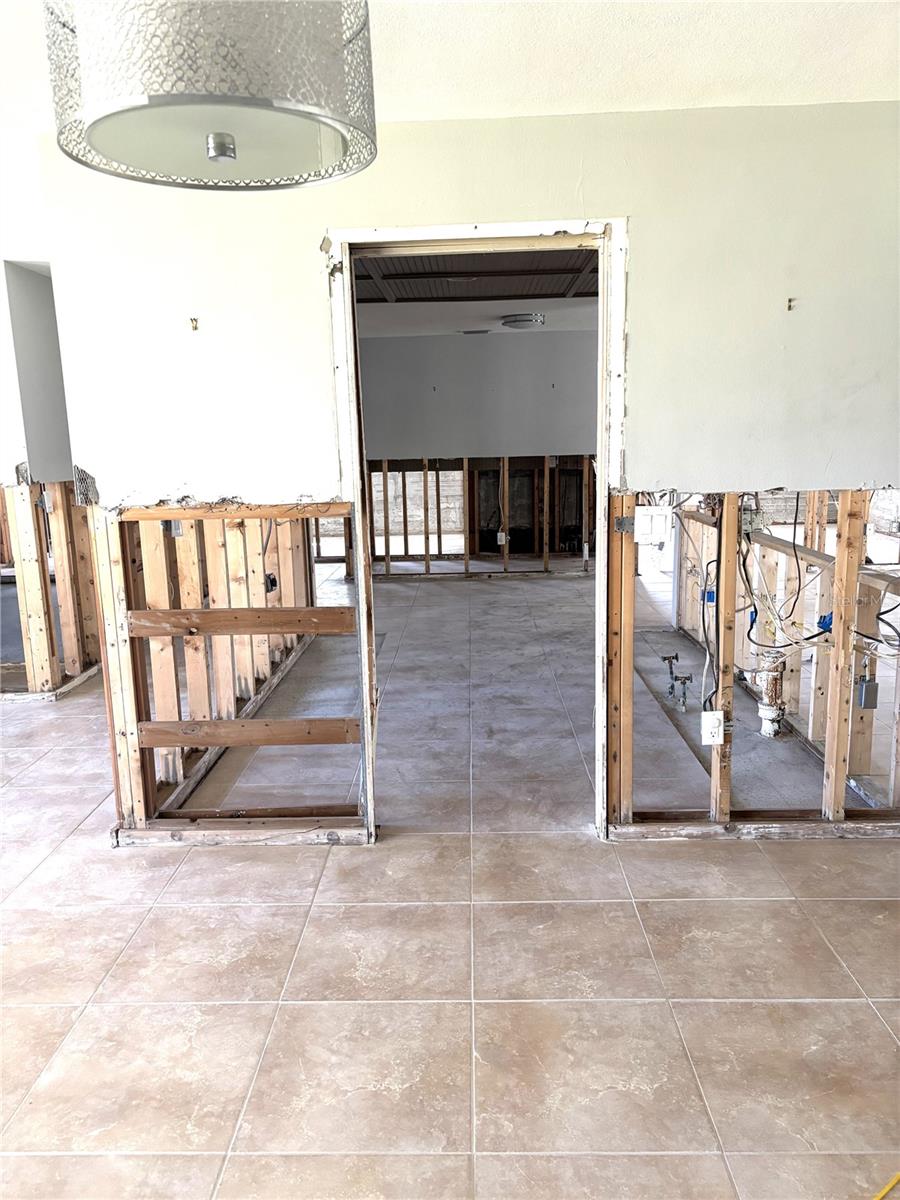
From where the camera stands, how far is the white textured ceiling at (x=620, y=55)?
240 cm

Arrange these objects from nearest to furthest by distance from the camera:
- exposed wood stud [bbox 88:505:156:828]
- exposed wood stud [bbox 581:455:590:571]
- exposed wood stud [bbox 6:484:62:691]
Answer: exposed wood stud [bbox 88:505:156:828] → exposed wood stud [bbox 6:484:62:691] → exposed wood stud [bbox 581:455:590:571]

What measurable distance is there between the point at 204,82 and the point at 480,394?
9020 mm

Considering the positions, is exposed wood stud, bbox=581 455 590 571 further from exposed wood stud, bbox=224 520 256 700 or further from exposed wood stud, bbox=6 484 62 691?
exposed wood stud, bbox=6 484 62 691

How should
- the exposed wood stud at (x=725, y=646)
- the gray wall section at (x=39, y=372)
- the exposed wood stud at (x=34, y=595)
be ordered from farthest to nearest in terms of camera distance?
the exposed wood stud at (x=34, y=595) < the gray wall section at (x=39, y=372) < the exposed wood stud at (x=725, y=646)

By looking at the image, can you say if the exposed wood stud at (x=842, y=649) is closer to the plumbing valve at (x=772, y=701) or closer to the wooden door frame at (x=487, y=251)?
the wooden door frame at (x=487, y=251)

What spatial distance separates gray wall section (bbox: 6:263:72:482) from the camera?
5332 mm

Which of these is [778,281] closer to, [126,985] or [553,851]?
[553,851]

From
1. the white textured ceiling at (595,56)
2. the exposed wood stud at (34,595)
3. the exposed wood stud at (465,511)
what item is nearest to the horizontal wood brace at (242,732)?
the white textured ceiling at (595,56)

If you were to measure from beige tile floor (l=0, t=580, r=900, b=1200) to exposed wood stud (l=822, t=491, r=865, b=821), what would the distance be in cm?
26

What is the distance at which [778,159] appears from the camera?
304cm

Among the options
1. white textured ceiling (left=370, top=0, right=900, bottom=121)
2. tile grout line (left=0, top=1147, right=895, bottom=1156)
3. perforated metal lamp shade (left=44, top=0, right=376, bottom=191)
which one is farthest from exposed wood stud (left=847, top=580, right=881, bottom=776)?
perforated metal lamp shade (left=44, top=0, right=376, bottom=191)

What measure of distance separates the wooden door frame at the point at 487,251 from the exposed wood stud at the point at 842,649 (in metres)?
0.92

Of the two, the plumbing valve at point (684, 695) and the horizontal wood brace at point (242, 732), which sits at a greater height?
the horizontal wood brace at point (242, 732)

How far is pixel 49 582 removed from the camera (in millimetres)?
5883
